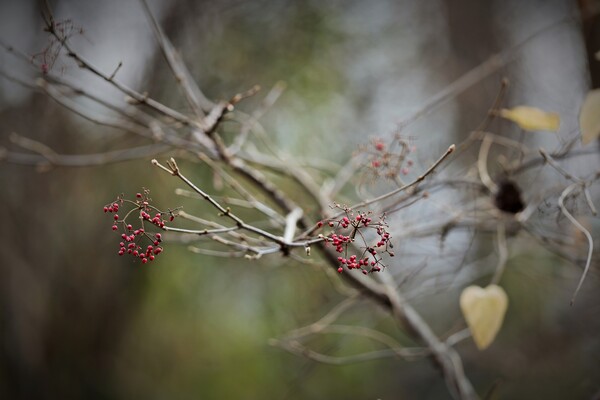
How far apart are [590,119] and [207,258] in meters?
1.24

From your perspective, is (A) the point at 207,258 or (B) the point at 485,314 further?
(A) the point at 207,258

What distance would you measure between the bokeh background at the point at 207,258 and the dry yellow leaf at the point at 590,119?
2.92 feet

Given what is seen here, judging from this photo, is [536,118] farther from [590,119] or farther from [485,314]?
[485,314]

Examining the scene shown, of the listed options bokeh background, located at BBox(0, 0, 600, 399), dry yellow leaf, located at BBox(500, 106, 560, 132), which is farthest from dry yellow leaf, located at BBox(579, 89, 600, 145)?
bokeh background, located at BBox(0, 0, 600, 399)

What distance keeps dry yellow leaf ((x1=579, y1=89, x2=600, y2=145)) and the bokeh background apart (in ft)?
2.92

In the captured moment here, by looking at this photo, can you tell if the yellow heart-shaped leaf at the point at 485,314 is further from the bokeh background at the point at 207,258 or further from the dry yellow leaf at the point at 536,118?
the bokeh background at the point at 207,258

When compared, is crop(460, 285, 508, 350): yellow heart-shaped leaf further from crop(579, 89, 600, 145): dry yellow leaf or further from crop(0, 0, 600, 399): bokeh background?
crop(0, 0, 600, 399): bokeh background

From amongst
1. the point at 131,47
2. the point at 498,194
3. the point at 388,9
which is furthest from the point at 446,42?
the point at 498,194

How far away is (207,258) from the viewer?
160 centimetres

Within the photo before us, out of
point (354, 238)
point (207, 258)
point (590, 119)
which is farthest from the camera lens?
point (207, 258)

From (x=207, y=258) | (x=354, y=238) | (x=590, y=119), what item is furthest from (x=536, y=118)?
(x=207, y=258)

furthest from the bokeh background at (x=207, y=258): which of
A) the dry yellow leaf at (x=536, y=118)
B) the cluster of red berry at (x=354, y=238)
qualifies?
the cluster of red berry at (x=354, y=238)

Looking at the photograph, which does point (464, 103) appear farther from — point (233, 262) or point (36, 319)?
point (36, 319)

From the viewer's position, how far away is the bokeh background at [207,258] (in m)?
1.50
